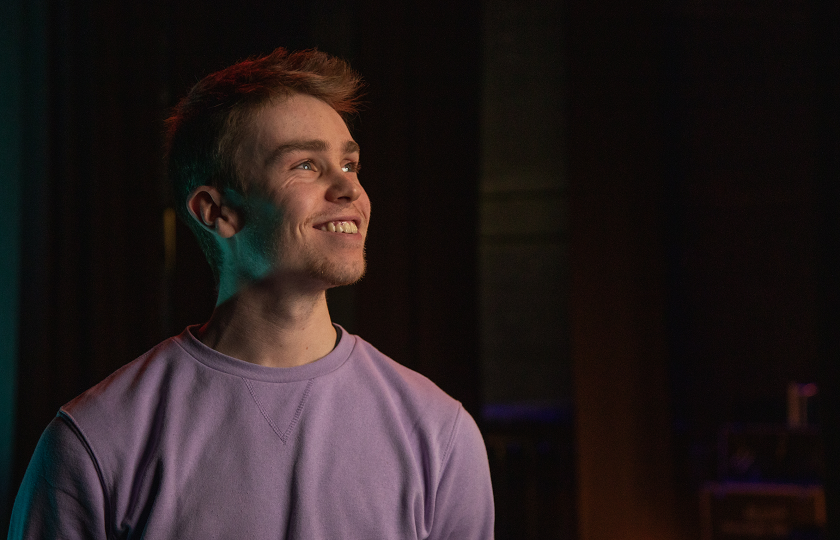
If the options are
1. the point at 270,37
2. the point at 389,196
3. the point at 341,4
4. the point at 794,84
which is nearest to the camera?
the point at 389,196

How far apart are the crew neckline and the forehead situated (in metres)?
0.30

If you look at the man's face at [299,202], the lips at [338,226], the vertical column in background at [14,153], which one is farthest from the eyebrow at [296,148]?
the vertical column in background at [14,153]

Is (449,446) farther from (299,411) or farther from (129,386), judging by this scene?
(129,386)

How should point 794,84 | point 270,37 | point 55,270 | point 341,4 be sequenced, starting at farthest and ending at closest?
1. point 341,4
2. point 794,84
3. point 270,37
4. point 55,270

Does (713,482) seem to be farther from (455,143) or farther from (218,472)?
(218,472)

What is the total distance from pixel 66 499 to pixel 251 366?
0.90 ft

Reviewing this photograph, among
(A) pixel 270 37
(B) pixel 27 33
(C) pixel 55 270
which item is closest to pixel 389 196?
(A) pixel 270 37

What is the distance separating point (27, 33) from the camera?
2.86 meters

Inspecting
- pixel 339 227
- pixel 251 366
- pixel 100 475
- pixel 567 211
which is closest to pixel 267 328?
pixel 251 366

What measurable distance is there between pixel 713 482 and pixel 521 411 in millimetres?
935

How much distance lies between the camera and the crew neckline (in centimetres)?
100

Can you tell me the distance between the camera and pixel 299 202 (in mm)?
998

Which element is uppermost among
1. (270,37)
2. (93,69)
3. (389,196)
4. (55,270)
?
(270,37)

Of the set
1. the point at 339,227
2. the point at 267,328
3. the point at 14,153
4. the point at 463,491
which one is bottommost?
the point at 463,491
